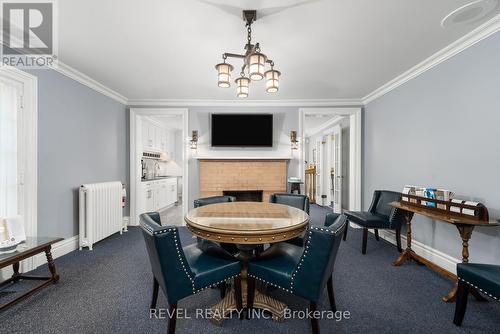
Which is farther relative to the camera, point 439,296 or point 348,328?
point 439,296

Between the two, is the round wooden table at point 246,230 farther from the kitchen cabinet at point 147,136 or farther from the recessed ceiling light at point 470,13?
the kitchen cabinet at point 147,136

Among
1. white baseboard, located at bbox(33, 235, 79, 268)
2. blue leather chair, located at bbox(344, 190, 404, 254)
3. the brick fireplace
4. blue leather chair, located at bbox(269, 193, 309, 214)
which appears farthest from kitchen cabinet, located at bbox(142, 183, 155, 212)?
blue leather chair, located at bbox(344, 190, 404, 254)

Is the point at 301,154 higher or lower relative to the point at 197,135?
lower

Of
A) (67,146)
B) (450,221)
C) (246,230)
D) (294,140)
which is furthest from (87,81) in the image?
(450,221)

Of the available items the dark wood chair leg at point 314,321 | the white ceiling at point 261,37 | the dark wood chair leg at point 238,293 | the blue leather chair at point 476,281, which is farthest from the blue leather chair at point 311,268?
the white ceiling at point 261,37

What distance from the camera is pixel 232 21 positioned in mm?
1959

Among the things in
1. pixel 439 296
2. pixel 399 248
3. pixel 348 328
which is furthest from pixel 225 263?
pixel 399 248

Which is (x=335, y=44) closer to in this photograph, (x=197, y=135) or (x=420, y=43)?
(x=420, y=43)

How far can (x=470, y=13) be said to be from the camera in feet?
6.11

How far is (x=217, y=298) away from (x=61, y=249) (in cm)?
235

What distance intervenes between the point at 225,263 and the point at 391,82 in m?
3.53

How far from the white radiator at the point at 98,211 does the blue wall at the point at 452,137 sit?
444 cm

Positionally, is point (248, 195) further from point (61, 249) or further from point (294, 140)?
point (61, 249)

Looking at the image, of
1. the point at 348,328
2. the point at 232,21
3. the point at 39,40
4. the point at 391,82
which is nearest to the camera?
the point at 348,328
